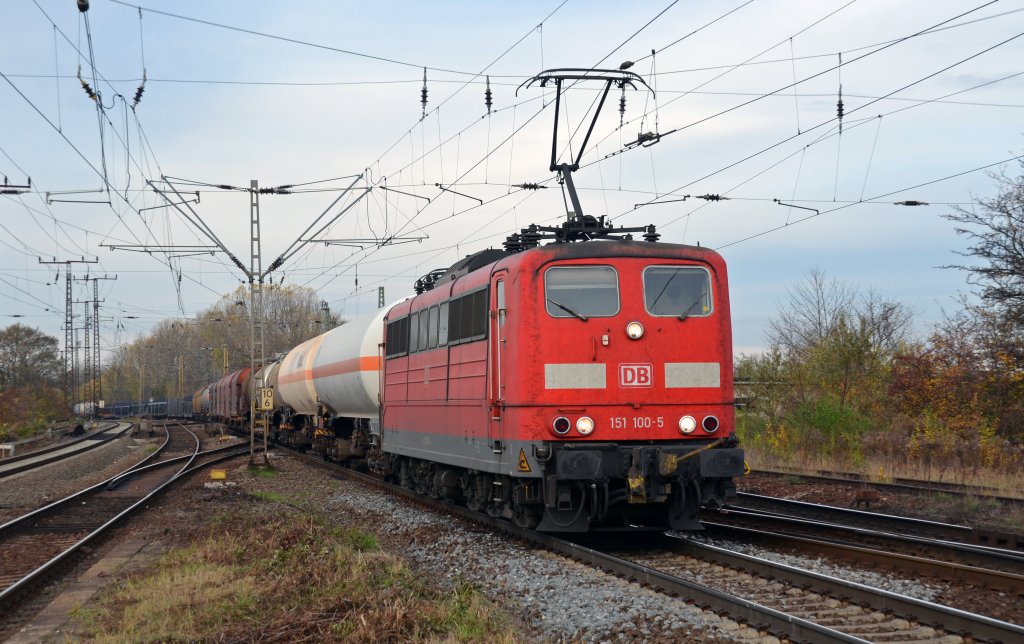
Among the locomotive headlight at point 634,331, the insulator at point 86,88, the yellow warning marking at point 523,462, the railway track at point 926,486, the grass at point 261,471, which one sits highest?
the insulator at point 86,88

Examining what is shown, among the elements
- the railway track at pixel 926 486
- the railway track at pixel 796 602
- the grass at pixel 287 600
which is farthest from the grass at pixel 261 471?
the railway track at pixel 796 602

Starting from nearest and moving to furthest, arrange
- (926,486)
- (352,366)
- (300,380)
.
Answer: (926,486) → (352,366) → (300,380)

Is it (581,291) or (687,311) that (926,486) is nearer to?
(687,311)

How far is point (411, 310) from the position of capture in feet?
54.2

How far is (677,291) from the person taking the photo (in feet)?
38.2

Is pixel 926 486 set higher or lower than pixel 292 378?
lower

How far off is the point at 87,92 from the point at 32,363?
235 ft

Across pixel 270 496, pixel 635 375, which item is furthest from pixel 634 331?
pixel 270 496

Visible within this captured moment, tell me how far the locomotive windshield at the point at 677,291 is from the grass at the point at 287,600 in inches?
167

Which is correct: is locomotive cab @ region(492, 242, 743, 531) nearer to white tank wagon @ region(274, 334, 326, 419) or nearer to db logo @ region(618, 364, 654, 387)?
db logo @ region(618, 364, 654, 387)

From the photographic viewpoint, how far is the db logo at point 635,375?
11172 mm

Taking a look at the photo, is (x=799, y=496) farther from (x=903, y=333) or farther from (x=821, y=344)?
(x=903, y=333)

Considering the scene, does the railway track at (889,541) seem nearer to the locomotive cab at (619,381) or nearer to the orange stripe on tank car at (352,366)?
the locomotive cab at (619,381)

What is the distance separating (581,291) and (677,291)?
118 cm
